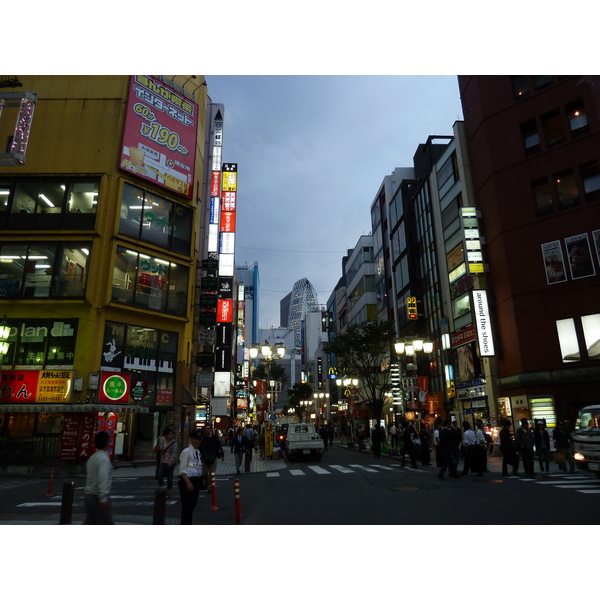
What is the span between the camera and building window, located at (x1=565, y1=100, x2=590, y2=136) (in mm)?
25578

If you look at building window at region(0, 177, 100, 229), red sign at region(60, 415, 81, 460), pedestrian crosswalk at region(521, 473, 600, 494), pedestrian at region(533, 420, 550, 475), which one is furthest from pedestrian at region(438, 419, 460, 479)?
building window at region(0, 177, 100, 229)

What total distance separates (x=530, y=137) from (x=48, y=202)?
29.8 metres

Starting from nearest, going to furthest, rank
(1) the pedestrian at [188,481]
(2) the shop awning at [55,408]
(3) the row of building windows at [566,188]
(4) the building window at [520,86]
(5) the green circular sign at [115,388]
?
(1) the pedestrian at [188,481]
(2) the shop awning at [55,408]
(5) the green circular sign at [115,388]
(3) the row of building windows at [566,188]
(4) the building window at [520,86]

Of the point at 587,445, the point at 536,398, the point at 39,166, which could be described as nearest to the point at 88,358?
the point at 39,166

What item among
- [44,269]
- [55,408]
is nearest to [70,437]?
[55,408]

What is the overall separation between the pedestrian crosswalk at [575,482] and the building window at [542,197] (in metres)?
16.7

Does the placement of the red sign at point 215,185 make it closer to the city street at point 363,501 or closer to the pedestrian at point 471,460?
the city street at point 363,501

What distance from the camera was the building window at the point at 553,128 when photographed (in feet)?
87.8

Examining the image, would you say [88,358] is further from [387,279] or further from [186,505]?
[387,279]

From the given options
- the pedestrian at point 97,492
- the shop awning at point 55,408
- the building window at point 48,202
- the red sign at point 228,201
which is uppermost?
the red sign at point 228,201

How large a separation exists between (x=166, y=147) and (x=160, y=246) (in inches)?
275

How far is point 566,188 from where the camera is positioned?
26.1 metres

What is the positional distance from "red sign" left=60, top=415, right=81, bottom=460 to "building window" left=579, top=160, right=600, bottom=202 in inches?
1192

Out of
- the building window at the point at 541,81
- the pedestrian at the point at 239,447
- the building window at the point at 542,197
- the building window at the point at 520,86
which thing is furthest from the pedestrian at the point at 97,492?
the building window at the point at 520,86
